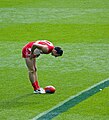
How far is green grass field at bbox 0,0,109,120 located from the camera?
10.6m

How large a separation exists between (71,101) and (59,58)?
4424mm

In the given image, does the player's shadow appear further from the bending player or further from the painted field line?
the painted field line

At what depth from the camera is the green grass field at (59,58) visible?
10.6 meters

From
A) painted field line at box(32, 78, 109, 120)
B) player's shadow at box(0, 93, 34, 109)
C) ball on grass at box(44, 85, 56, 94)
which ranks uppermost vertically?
ball on grass at box(44, 85, 56, 94)

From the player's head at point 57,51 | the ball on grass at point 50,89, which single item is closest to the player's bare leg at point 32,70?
the ball on grass at point 50,89

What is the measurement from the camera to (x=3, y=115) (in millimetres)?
10008

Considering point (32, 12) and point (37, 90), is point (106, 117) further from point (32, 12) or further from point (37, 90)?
point (32, 12)

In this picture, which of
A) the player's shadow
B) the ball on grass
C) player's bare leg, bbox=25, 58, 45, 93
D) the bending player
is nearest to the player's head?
the bending player

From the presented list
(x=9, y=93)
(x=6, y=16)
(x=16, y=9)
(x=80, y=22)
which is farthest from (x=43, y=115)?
(x=16, y=9)

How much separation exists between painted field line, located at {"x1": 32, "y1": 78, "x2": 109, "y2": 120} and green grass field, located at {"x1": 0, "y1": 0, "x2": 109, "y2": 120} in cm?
12

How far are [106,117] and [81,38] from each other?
837 cm

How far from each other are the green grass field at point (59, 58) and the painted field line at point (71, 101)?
0.12 metres

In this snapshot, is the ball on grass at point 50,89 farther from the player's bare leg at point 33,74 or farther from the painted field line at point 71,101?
the painted field line at point 71,101

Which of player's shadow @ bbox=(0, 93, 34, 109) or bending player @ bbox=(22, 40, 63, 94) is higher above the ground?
bending player @ bbox=(22, 40, 63, 94)
